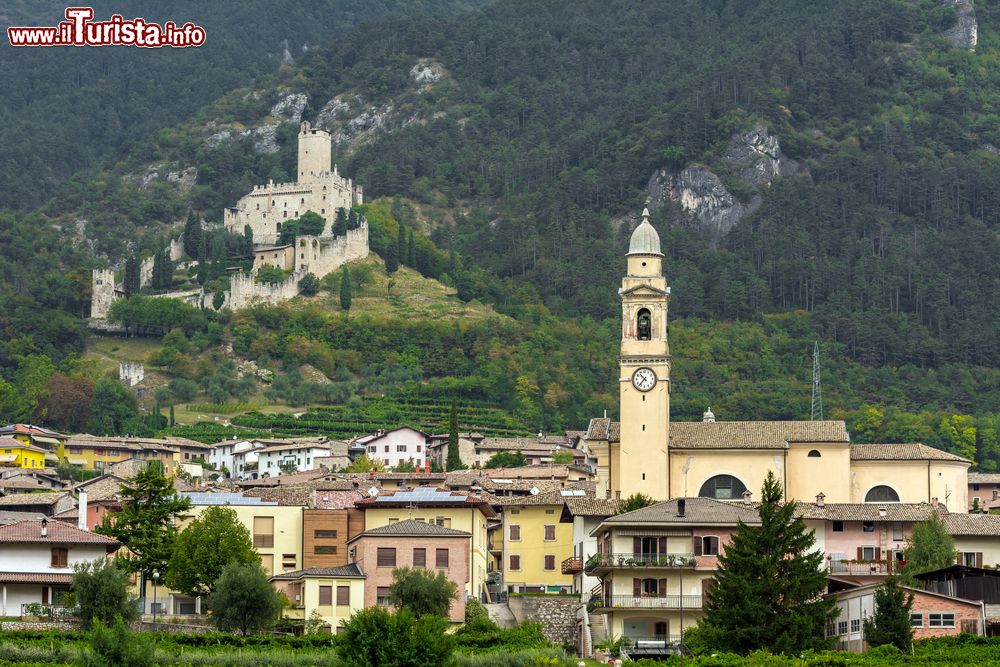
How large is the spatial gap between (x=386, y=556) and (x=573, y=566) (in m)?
9.17

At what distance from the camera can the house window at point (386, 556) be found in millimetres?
72375

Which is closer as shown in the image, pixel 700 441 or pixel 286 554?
pixel 286 554

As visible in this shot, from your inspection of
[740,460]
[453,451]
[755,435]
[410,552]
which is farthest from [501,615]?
[453,451]

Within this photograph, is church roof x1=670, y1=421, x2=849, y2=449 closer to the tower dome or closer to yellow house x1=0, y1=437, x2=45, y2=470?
the tower dome

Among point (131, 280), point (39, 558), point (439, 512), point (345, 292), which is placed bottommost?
point (39, 558)

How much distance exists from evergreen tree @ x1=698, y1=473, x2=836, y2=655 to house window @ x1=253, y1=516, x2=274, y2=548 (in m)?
22.6

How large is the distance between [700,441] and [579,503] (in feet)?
37.7

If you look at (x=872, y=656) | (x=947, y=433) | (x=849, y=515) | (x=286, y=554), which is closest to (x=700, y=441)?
(x=849, y=515)

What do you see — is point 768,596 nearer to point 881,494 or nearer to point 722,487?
point 722,487

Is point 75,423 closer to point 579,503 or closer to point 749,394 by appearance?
point 749,394

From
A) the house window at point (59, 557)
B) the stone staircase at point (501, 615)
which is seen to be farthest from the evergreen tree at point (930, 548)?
the house window at point (59, 557)

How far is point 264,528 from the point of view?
80.2 metres

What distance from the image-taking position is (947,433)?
528 ft

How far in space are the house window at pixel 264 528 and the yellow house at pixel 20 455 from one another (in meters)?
56.8
